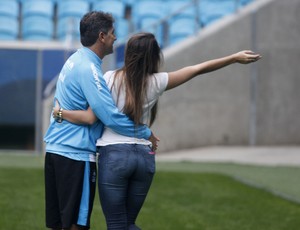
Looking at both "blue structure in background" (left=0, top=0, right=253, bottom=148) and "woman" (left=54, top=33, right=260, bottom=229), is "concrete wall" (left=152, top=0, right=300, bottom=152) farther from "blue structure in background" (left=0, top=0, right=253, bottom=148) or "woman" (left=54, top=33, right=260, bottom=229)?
"woman" (left=54, top=33, right=260, bottom=229)

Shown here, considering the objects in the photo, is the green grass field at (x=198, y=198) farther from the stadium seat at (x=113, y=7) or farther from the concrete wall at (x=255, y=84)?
the stadium seat at (x=113, y=7)

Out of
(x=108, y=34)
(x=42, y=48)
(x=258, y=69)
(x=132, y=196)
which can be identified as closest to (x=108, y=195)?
(x=132, y=196)

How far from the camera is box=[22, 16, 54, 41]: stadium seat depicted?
67.1 ft

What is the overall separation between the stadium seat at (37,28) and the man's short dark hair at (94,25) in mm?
14733

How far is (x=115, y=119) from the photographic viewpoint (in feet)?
18.9

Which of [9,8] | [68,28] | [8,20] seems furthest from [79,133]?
[9,8]

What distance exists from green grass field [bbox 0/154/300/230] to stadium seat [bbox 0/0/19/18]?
18.3 ft

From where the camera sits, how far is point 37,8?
67.7 ft

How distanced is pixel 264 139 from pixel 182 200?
29.3 ft

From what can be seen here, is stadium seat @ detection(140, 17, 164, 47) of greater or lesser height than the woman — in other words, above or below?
above

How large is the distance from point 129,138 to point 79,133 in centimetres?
34

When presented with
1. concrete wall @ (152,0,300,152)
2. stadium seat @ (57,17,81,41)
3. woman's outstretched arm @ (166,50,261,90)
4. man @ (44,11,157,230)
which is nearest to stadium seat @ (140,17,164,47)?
concrete wall @ (152,0,300,152)

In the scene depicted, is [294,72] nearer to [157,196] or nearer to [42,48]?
[42,48]

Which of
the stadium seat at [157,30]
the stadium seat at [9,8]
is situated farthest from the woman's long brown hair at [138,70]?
the stadium seat at [9,8]
